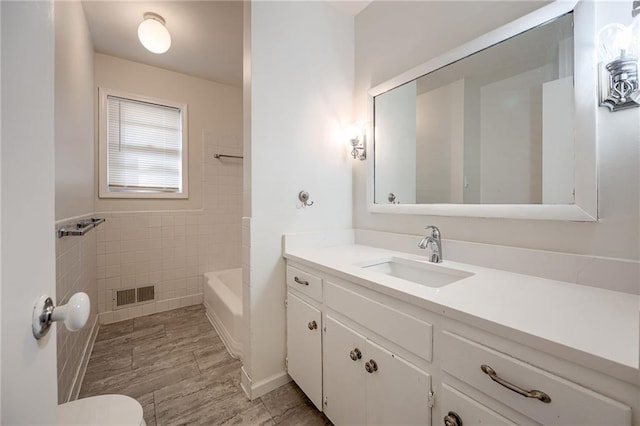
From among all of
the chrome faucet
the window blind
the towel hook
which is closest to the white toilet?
the towel hook

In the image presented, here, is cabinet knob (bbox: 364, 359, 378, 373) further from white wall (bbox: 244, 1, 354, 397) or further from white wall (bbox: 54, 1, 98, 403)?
white wall (bbox: 54, 1, 98, 403)

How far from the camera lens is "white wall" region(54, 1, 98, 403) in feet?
4.54

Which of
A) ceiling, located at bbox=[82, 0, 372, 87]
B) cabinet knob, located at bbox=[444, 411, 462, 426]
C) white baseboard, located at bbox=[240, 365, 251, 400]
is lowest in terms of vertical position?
white baseboard, located at bbox=[240, 365, 251, 400]

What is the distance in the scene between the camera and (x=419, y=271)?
1372 mm

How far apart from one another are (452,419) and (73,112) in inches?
101

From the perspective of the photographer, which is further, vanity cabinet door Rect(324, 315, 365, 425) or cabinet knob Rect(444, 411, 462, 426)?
vanity cabinet door Rect(324, 315, 365, 425)

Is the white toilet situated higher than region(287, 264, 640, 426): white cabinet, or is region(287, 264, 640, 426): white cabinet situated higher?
region(287, 264, 640, 426): white cabinet

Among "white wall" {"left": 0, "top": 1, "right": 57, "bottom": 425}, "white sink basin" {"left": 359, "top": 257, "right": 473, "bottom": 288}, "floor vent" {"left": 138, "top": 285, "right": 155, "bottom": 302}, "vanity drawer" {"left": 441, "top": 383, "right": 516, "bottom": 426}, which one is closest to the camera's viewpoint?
"white wall" {"left": 0, "top": 1, "right": 57, "bottom": 425}

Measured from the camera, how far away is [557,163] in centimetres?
104

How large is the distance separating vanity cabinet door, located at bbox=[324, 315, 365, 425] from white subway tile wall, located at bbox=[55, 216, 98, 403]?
1278 mm

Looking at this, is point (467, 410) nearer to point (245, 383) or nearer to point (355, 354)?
point (355, 354)

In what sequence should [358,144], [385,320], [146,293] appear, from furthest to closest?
[146,293] → [358,144] → [385,320]

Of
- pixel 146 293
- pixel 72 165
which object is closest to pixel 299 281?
pixel 72 165

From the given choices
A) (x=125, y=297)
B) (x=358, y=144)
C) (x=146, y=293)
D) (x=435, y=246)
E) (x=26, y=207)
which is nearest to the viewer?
(x=26, y=207)
